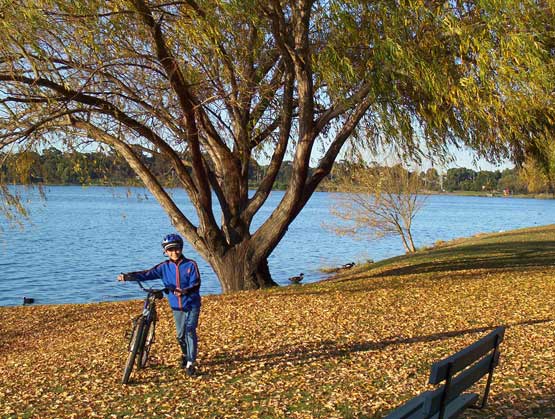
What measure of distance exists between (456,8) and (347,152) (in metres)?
4.37

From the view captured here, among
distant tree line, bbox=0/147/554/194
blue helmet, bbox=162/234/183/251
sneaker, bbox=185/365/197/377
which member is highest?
distant tree line, bbox=0/147/554/194

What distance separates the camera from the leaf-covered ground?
5.88m

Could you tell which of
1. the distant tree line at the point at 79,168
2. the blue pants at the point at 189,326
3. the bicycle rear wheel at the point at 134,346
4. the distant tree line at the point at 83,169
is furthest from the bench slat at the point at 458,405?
the distant tree line at the point at 79,168

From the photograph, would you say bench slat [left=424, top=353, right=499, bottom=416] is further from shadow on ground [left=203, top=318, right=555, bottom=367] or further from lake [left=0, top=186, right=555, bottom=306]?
lake [left=0, top=186, right=555, bottom=306]

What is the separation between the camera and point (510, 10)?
1010 cm

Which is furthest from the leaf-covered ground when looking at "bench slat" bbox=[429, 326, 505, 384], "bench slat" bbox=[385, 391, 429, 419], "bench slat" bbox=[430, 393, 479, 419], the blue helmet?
the blue helmet

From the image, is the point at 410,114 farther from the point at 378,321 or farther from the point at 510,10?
the point at 378,321

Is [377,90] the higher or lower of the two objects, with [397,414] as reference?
higher

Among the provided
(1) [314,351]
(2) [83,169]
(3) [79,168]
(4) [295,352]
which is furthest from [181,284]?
(2) [83,169]

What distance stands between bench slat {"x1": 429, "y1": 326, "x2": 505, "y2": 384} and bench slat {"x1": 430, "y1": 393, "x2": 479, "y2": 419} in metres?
0.35

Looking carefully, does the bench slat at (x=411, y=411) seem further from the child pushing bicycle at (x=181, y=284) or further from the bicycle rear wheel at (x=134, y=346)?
the bicycle rear wheel at (x=134, y=346)

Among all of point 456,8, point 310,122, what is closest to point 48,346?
point 310,122

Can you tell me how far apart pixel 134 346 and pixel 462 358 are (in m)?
3.55

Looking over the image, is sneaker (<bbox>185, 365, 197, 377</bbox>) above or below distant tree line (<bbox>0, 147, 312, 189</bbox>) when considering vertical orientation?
below
